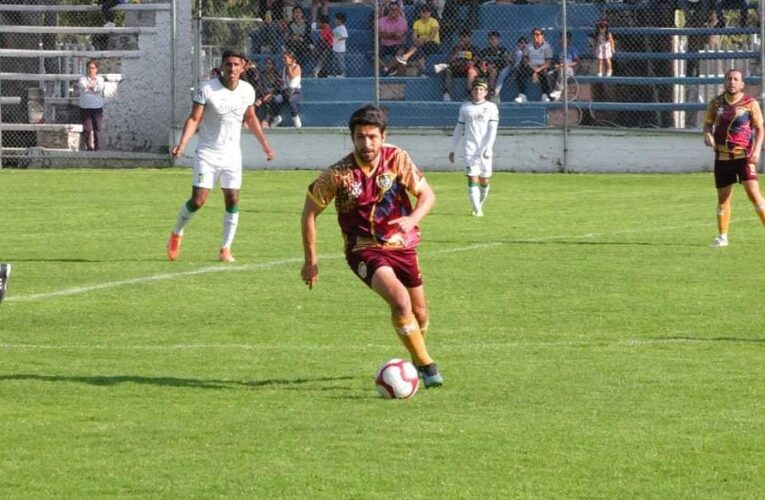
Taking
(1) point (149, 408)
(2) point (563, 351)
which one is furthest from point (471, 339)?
(1) point (149, 408)

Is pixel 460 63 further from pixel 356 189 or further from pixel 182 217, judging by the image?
pixel 356 189

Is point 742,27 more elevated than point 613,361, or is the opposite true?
point 742,27

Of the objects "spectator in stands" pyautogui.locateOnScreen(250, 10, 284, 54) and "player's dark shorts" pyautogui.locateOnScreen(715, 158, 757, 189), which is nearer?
"player's dark shorts" pyautogui.locateOnScreen(715, 158, 757, 189)

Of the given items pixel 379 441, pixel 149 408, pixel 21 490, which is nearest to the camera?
pixel 21 490

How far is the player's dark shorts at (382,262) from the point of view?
9.95 m

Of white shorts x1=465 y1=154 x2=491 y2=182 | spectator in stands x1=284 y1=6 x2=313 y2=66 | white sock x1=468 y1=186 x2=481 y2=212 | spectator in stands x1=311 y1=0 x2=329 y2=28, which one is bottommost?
white sock x1=468 y1=186 x2=481 y2=212

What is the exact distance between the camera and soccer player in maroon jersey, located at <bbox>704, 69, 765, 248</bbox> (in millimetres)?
19172

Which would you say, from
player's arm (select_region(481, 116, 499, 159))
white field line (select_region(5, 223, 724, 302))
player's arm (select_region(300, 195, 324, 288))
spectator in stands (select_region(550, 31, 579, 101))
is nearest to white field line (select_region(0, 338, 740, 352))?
player's arm (select_region(300, 195, 324, 288))

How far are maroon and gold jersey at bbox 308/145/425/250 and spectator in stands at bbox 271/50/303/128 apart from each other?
939 inches

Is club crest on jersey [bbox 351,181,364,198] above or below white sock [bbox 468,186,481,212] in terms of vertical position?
above

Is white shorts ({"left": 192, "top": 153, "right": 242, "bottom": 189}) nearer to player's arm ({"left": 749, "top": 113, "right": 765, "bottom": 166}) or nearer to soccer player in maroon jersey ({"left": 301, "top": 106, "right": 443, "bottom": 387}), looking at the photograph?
player's arm ({"left": 749, "top": 113, "right": 765, "bottom": 166})

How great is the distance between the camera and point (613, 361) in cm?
1127

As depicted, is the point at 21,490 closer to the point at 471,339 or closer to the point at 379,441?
the point at 379,441

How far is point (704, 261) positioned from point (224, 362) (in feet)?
26.0
